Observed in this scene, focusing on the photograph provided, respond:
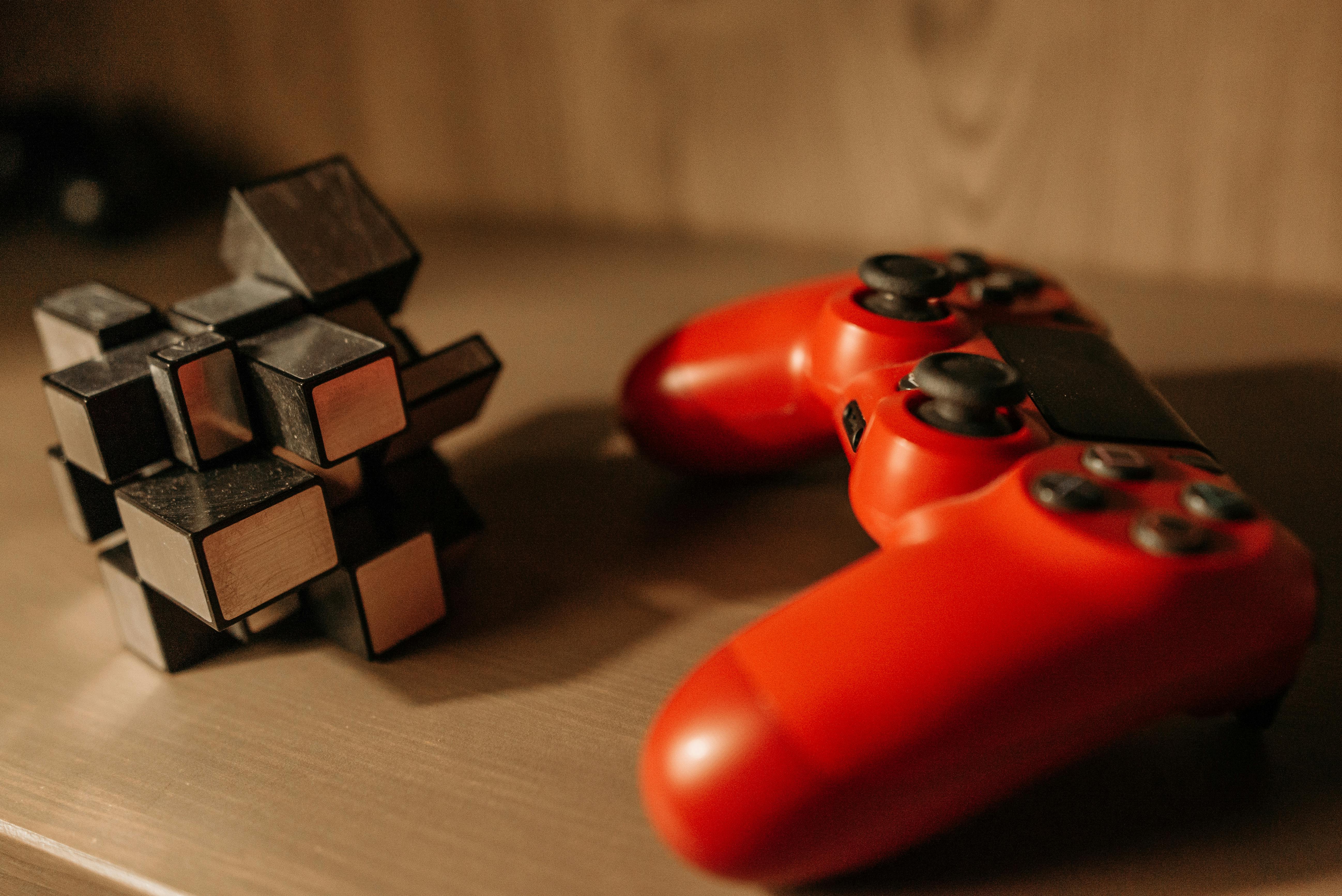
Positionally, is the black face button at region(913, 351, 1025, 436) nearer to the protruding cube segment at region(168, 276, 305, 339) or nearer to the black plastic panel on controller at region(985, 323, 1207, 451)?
the black plastic panel on controller at region(985, 323, 1207, 451)

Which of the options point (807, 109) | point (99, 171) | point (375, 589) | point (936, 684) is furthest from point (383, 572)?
point (99, 171)

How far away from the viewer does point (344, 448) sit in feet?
1.21

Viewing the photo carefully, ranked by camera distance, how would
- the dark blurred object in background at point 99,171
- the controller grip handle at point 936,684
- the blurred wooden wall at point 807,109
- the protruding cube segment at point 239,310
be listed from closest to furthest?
1. the controller grip handle at point 936,684
2. the protruding cube segment at point 239,310
3. the blurred wooden wall at point 807,109
4. the dark blurred object in background at point 99,171

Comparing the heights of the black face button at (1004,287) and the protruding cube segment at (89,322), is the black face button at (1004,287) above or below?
below

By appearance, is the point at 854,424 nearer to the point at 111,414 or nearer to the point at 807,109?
the point at 111,414

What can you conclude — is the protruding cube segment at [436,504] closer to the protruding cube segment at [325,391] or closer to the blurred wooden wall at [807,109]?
the protruding cube segment at [325,391]

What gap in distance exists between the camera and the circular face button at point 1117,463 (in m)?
0.33

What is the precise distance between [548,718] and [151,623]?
162 mm

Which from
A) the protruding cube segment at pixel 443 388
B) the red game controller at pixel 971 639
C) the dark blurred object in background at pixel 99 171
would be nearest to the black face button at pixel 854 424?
the red game controller at pixel 971 639

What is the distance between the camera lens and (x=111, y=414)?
366 mm

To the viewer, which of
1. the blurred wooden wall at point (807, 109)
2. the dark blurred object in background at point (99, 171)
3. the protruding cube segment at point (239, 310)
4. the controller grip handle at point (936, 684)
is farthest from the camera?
the dark blurred object in background at point (99, 171)

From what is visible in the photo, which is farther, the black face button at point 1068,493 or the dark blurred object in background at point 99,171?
the dark blurred object in background at point 99,171

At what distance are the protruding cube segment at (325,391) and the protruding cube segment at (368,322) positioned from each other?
1.2 inches

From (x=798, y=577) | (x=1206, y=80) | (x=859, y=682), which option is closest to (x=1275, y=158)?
(x=1206, y=80)
